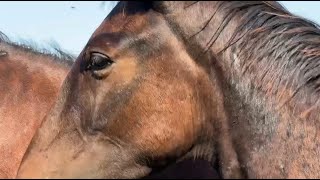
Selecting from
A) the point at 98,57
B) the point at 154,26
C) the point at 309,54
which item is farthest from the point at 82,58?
the point at 309,54

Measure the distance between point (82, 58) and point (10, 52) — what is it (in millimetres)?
1824

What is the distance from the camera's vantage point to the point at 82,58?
365 cm

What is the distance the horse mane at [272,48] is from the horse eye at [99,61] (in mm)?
542

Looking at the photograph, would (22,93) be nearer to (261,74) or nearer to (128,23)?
(128,23)

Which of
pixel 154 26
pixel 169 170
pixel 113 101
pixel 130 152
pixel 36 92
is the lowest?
pixel 36 92

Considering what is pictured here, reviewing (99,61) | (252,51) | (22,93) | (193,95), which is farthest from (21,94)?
(252,51)

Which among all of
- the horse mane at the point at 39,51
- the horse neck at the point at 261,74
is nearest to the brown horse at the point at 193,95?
the horse neck at the point at 261,74

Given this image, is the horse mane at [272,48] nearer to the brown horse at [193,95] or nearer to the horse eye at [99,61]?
the brown horse at [193,95]

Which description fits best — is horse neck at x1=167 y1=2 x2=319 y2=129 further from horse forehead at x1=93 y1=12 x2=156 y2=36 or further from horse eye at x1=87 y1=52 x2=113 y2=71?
horse eye at x1=87 y1=52 x2=113 y2=71

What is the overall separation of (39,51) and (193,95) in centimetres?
226

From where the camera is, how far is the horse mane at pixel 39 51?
17.6 ft

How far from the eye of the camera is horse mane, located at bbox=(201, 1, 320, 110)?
3.49m

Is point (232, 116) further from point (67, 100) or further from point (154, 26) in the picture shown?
point (67, 100)

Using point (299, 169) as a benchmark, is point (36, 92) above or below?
below
